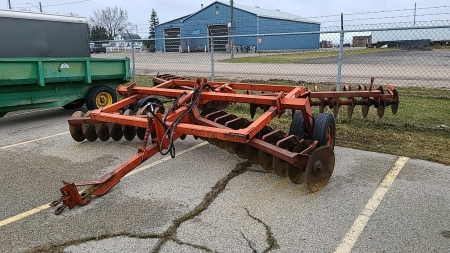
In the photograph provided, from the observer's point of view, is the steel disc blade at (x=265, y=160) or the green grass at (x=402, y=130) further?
the green grass at (x=402, y=130)

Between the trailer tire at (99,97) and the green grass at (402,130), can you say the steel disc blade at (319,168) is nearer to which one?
the green grass at (402,130)

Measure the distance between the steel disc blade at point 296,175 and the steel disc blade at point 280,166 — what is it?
150 mm

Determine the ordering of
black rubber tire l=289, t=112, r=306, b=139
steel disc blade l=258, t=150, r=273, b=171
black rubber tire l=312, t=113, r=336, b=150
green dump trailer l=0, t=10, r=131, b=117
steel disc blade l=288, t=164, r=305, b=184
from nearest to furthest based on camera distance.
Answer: steel disc blade l=288, t=164, r=305, b=184 < steel disc blade l=258, t=150, r=273, b=171 < black rubber tire l=312, t=113, r=336, b=150 < black rubber tire l=289, t=112, r=306, b=139 < green dump trailer l=0, t=10, r=131, b=117

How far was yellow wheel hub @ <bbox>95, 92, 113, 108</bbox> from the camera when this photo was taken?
27.7ft

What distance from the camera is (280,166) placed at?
13.7ft

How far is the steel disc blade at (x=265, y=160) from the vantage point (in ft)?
14.5

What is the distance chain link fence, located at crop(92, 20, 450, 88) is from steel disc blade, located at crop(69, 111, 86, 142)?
530 centimetres

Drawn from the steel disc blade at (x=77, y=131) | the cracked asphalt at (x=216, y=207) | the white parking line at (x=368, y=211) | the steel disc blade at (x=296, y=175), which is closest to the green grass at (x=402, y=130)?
the cracked asphalt at (x=216, y=207)

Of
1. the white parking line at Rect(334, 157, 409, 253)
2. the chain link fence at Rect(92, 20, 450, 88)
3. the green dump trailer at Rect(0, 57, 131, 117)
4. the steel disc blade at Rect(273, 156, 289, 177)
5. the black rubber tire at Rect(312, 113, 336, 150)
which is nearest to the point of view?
the white parking line at Rect(334, 157, 409, 253)

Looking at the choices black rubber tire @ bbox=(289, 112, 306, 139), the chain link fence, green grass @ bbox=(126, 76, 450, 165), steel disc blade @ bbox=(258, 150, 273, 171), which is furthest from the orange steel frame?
the chain link fence

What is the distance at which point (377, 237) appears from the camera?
3234 mm

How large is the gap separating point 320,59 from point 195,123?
21.9 meters

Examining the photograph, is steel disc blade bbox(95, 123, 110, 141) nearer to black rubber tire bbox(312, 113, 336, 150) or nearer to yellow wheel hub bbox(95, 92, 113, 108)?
yellow wheel hub bbox(95, 92, 113, 108)

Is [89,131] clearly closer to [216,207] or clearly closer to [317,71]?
[216,207]
